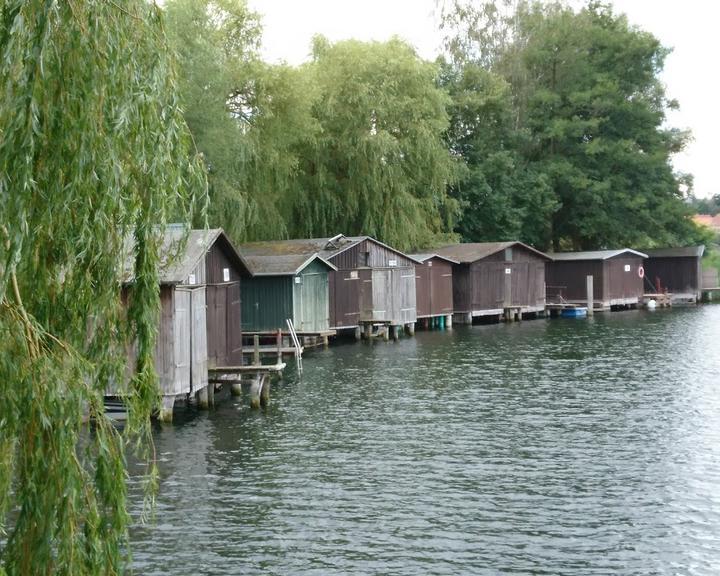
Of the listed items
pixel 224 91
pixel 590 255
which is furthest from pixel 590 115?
pixel 224 91

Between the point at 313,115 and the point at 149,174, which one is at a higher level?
the point at 313,115

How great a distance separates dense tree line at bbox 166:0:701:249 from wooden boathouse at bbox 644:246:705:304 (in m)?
2.06

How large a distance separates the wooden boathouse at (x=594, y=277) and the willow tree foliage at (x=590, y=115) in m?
5.46

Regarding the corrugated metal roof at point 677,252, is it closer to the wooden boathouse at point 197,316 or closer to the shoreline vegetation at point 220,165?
the shoreline vegetation at point 220,165

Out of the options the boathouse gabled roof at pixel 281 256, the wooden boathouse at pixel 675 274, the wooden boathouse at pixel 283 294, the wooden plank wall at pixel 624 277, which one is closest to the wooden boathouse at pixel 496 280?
the wooden plank wall at pixel 624 277

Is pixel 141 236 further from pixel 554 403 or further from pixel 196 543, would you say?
pixel 554 403

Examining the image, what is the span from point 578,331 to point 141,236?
41.0 m

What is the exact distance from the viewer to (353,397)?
28.7 metres

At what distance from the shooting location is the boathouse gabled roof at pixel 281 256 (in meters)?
41.1

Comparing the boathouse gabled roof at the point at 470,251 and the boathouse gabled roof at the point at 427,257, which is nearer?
the boathouse gabled roof at the point at 427,257

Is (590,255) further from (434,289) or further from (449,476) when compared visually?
(449,476)

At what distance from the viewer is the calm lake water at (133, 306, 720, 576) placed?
1458 centimetres

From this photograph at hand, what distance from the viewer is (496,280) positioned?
56.8 metres

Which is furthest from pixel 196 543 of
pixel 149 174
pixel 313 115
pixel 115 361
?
pixel 313 115
